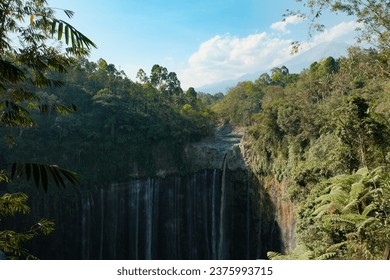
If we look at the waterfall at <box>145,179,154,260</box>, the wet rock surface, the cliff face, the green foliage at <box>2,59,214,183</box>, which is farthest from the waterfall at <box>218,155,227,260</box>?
the waterfall at <box>145,179,154,260</box>

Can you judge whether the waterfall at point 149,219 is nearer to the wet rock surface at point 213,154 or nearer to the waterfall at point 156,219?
the waterfall at point 156,219

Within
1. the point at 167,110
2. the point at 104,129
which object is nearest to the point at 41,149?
the point at 104,129

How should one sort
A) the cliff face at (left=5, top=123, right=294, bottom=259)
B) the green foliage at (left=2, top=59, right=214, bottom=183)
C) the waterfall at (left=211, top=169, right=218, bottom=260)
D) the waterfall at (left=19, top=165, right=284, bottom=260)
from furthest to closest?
the green foliage at (left=2, top=59, right=214, bottom=183) < the waterfall at (left=211, top=169, right=218, bottom=260) < the waterfall at (left=19, top=165, right=284, bottom=260) < the cliff face at (left=5, top=123, right=294, bottom=259)

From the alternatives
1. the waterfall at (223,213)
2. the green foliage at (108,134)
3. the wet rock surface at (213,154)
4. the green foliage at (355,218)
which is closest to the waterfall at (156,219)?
the waterfall at (223,213)

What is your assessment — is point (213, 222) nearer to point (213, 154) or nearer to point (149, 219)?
point (149, 219)

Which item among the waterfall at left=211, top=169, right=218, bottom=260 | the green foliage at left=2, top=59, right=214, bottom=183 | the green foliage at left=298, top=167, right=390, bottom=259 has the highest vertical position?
the green foliage at left=2, top=59, right=214, bottom=183

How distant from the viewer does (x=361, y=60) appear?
28.0ft

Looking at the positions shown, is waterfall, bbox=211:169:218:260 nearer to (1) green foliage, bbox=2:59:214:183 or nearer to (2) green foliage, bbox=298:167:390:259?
(1) green foliage, bbox=2:59:214:183

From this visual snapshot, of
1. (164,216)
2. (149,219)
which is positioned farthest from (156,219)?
(164,216)

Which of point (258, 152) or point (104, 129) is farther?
point (104, 129)

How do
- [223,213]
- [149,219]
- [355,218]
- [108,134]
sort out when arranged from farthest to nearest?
[108,134]
[149,219]
[223,213]
[355,218]

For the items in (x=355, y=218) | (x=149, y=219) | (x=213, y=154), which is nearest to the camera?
(x=355, y=218)
